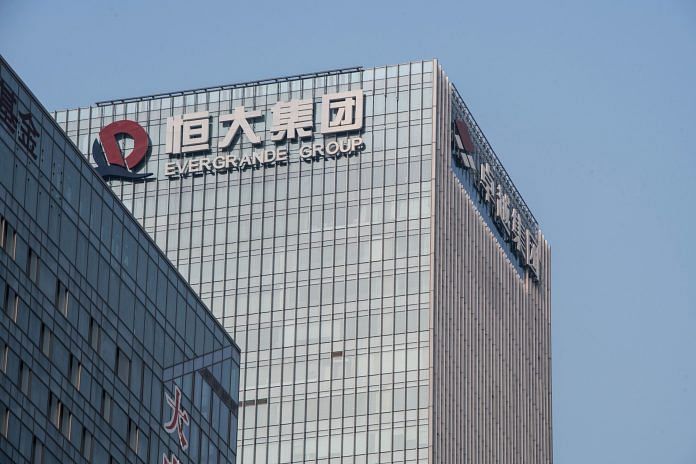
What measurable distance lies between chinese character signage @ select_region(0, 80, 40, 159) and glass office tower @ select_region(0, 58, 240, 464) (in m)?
0.08

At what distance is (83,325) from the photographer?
12138cm

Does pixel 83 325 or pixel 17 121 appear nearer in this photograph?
pixel 17 121

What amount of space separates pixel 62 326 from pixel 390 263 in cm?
7899

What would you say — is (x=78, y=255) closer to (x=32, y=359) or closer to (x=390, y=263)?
(x=32, y=359)

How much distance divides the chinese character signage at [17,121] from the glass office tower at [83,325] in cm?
8

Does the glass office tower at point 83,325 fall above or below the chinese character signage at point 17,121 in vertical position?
below

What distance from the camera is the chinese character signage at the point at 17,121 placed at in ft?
379

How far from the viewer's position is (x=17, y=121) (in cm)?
11669

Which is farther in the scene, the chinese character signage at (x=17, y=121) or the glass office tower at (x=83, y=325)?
the chinese character signage at (x=17, y=121)

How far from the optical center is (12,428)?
4449 inches

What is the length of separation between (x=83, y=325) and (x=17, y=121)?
10.9 metres

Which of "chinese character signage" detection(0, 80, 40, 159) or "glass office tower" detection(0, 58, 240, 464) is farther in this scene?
"chinese character signage" detection(0, 80, 40, 159)

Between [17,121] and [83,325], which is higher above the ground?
[17,121]

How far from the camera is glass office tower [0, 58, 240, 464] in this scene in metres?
115
